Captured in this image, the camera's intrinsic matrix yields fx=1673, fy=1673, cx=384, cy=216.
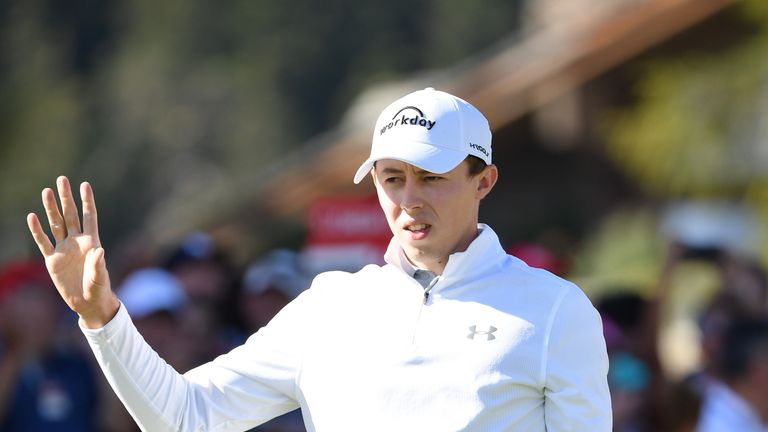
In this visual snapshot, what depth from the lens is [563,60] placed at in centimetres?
1828

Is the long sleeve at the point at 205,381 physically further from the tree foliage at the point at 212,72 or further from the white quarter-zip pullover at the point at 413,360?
the tree foliage at the point at 212,72

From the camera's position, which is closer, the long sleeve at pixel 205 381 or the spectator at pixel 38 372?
the long sleeve at pixel 205 381

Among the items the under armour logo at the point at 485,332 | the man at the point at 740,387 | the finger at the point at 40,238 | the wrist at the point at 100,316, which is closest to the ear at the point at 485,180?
the under armour logo at the point at 485,332

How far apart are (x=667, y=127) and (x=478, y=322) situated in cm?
1221

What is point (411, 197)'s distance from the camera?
4.41 metres

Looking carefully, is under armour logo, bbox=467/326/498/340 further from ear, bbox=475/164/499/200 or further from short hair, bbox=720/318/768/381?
short hair, bbox=720/318/768/381

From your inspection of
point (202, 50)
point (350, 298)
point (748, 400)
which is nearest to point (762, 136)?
point (748, 400)

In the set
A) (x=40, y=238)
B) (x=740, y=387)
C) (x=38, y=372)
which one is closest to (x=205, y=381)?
(x=40, y=238)

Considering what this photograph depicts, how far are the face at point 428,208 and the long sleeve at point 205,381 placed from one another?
0.42 m

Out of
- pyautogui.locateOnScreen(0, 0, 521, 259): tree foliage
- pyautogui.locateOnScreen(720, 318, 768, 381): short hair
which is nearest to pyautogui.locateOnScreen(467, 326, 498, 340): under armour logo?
pyautogui.locateOnScreen(720, 318, 768, 381): short hair

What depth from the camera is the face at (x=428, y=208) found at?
4422mm

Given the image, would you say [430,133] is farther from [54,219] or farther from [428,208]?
[54,219]

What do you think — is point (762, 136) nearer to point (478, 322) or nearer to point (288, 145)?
point (478, 322)

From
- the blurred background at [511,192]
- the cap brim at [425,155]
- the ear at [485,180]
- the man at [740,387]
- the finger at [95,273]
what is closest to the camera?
the finger at [95,273]
